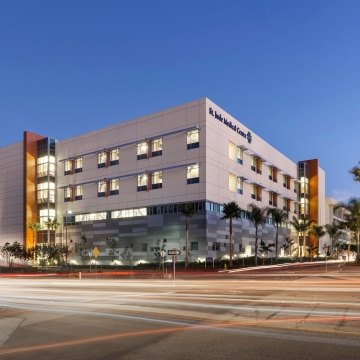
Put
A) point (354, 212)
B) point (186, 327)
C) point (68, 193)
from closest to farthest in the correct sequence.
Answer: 1. point (186, 327)
2. point (354, 212)
3. point (68, 193)

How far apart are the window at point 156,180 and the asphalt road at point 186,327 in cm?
4664

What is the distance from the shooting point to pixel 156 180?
6881 centimetres

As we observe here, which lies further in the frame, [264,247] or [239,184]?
[239,184]

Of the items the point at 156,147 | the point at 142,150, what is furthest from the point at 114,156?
the point at 156,147

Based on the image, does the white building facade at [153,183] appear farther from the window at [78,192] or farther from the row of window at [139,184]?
the window at [78,192]

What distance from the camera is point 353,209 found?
220 ft

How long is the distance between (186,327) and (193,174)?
51627 mm

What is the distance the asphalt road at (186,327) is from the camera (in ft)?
33.6

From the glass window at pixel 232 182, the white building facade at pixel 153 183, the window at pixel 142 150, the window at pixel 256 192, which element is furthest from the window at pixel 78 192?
the window at pixel 256 192

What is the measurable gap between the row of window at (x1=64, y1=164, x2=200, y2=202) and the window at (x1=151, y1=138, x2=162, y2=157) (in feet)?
9.01

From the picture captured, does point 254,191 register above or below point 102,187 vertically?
below

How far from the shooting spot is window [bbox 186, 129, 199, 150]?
64.8 m

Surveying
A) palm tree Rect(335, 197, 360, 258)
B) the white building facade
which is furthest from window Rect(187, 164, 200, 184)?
palm tree Rect(335, 197, 360, 258)

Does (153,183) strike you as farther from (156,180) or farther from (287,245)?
(287,245)
